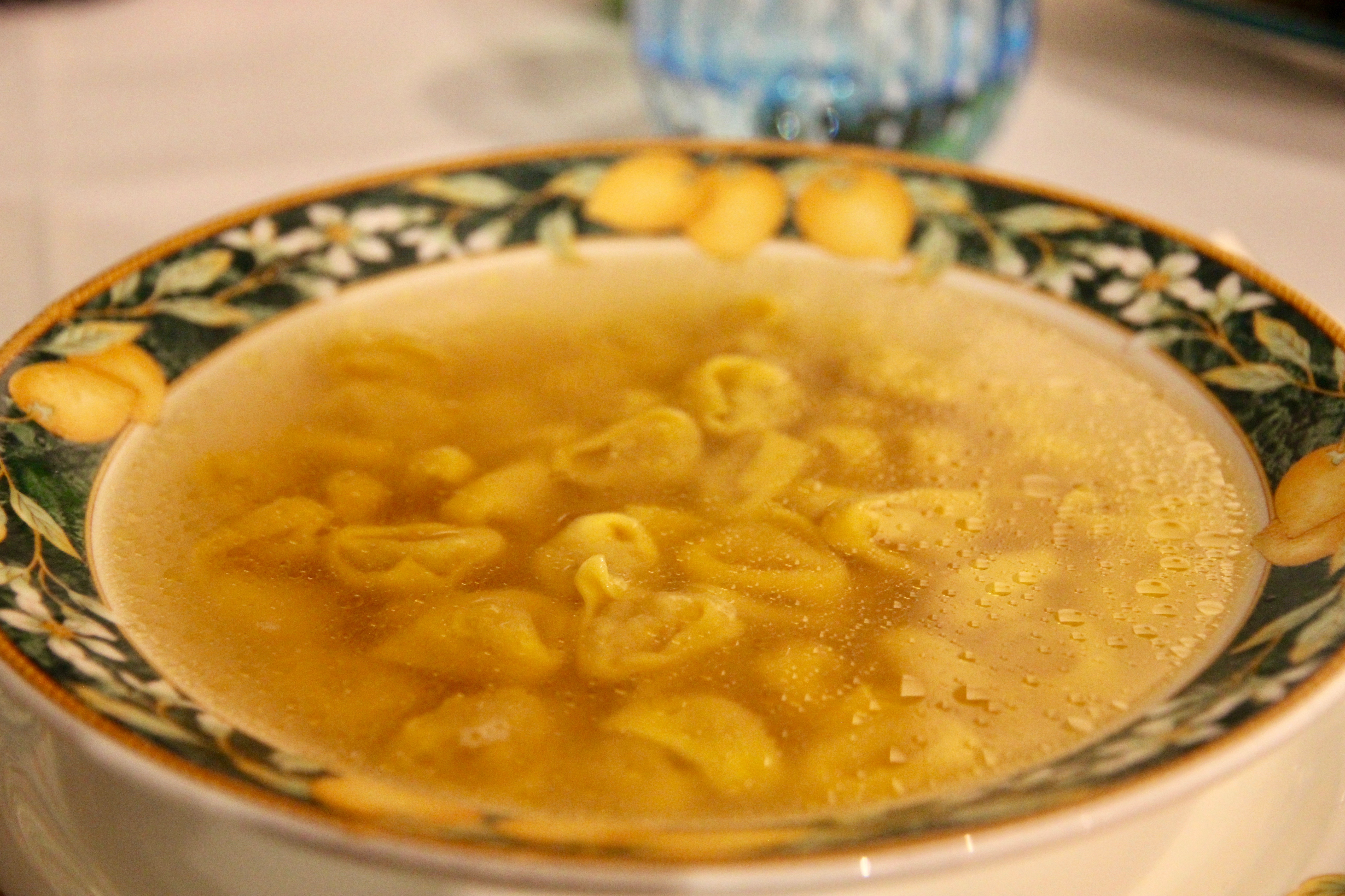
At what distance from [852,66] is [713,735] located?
857mm

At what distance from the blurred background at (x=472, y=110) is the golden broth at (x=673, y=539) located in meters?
0.38

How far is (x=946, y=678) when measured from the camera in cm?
71

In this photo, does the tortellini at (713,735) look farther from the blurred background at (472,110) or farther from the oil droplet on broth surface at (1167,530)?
the blurred background at (472,110)

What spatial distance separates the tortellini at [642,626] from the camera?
0.73m

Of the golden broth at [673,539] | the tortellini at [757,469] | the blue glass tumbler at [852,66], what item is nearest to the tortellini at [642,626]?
the golden broth at [673,539]

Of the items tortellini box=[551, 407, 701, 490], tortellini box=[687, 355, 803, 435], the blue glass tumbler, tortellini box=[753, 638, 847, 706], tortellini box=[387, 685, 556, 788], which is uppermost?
the blue glass tumbler

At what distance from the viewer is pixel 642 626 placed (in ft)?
2.48

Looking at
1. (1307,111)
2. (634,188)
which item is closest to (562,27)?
(634,188)

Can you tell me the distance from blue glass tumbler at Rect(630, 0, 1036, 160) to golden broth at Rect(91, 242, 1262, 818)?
267 mm

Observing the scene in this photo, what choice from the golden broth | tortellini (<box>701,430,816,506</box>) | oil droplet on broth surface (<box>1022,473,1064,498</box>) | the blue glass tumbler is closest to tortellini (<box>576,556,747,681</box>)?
the golden broth

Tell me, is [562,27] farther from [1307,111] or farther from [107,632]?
[107,632]

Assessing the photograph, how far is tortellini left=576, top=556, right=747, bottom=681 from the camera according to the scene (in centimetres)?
73

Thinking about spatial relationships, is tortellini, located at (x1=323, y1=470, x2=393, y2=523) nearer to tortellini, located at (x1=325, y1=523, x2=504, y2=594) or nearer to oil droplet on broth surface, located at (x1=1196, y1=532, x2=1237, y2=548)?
tortellini, located at (x1=325, y1=523, x2=504, y2=594)

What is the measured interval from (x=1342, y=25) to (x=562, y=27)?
3.34 ft
